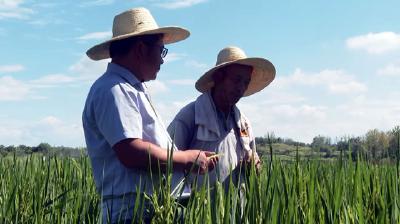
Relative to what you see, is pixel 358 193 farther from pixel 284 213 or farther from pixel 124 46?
pixel 124 46

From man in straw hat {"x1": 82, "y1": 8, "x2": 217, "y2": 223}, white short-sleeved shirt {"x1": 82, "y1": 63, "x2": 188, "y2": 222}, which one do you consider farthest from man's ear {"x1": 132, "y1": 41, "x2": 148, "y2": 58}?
white short-sleeved shirt {"x1": 82, "y1": 63, "x2": 188, "y2": 222}

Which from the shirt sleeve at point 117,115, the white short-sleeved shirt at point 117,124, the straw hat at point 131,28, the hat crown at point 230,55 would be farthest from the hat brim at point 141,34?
A: the hat crown at point 230,55

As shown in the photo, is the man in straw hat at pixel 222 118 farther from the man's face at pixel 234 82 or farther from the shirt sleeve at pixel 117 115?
the shirt sleeve at pixel 117 115

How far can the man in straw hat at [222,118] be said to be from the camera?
10.0 ft

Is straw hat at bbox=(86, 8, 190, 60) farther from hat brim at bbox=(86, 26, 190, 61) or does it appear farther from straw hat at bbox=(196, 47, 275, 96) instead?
straw hat at bbox=(196, 47, 275, 96)

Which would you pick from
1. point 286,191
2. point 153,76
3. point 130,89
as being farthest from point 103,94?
point 286,191

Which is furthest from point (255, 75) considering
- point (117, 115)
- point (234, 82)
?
point (117, 115)

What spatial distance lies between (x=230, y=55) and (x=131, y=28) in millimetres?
1010

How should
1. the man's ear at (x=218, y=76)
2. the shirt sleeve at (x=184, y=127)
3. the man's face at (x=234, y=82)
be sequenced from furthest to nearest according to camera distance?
the man's ear at (x=218, y=76) → the man's face at (x=234, y=82) → the shirt sleeve at (x=184, y=127)

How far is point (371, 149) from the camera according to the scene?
288 cm

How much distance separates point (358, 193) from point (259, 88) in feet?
5.96

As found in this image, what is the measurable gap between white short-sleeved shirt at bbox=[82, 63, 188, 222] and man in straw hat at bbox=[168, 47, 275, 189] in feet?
2.25

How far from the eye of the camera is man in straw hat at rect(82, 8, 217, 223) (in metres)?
2.06

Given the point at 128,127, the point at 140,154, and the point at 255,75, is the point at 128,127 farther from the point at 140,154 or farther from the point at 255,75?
the point at 255,75
